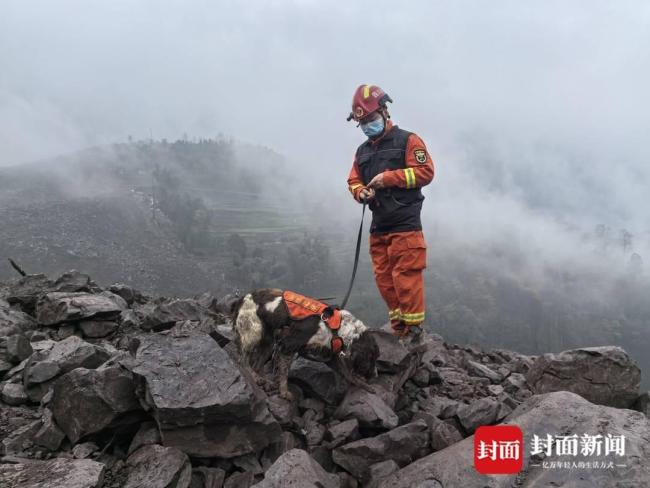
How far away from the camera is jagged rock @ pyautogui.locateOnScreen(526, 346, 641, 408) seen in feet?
22.0

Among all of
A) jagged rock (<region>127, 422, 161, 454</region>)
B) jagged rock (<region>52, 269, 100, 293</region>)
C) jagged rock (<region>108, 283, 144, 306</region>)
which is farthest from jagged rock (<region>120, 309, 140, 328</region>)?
jagged rock (<region>127, 422, 161, 454</region>)

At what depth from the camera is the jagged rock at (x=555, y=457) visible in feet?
12.8

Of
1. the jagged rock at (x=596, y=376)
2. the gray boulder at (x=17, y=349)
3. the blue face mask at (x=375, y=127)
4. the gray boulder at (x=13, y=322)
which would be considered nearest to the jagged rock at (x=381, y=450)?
the jagged rock at (x=596, y=376)

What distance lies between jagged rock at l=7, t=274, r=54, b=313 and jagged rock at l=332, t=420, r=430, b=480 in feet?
25.2

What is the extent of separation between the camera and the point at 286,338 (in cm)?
573

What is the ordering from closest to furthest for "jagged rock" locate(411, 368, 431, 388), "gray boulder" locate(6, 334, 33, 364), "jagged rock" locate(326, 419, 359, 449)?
"jagged rock" locate(326, 419, 359, 449) → "gray boulder" locate(6, 334, 33, 364) → "jagged rock" locate(411, 368, 431, 388)

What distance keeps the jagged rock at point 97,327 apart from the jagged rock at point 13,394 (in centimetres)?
227

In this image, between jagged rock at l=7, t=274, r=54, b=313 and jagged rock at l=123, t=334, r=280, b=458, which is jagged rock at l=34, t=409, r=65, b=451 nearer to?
jagged rock at l=123, t=334, r=280, b=458

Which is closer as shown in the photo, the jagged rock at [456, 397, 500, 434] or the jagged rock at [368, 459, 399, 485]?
the jagged rock at [368, 459, 399, 485]

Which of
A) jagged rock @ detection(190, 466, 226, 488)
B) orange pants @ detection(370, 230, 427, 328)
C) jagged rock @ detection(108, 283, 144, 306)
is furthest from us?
jagged rock @ detection(108, 283, 144, 306)

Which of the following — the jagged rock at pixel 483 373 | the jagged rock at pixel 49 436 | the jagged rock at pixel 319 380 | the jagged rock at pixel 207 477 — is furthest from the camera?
the jagged rock at pixel 483 373

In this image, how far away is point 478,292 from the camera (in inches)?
7854

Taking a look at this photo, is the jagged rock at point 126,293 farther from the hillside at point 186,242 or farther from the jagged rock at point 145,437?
the hillside at point 186,242

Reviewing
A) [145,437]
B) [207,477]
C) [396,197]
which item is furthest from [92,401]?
[396,197]
